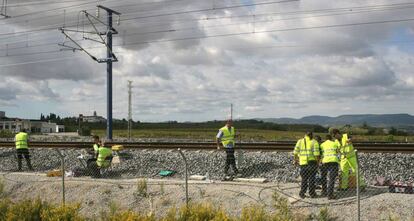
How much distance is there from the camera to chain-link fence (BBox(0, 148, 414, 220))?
11.8 m

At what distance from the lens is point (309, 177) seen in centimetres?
1257

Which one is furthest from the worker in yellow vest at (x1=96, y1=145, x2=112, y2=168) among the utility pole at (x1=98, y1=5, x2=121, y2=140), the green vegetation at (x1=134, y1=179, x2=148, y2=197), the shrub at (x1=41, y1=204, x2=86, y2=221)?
the utility pole at (x1=98, y1=5, x2=121, y2=140)

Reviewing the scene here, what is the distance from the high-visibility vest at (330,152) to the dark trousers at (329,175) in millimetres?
106

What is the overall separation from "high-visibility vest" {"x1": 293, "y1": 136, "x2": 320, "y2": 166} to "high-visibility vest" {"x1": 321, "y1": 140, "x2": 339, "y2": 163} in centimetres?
32

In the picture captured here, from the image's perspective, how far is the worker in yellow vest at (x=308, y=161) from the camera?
41.3 ft

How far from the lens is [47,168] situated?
20188 millimetres

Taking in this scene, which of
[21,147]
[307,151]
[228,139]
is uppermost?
[228,139]

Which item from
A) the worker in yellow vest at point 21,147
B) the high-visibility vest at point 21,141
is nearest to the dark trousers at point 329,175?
the worker in yellow vest at point 21,147

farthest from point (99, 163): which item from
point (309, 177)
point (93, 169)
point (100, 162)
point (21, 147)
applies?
point (309, 177)

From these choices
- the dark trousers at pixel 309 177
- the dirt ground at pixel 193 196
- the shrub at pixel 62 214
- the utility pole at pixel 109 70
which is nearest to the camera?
the shrub at pixel 62 214

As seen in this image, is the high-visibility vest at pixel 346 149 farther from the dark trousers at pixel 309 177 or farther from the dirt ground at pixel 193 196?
the dirt ground at pixel 193 196

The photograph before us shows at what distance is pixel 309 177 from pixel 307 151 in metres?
0.69

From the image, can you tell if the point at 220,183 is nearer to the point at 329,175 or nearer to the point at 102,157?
the point at 329,175

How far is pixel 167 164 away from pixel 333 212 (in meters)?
8.52
